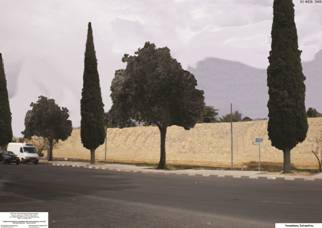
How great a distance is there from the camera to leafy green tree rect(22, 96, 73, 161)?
210ft

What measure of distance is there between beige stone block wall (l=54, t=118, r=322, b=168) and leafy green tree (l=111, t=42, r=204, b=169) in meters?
7.86

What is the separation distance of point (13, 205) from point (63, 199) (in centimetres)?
217

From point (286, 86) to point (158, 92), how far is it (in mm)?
11042

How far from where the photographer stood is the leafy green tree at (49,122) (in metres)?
64.0

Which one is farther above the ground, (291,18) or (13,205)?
(291,18)

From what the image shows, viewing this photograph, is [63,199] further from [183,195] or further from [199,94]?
[199,94]

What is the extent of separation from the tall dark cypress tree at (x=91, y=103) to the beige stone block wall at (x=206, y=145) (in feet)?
25.3

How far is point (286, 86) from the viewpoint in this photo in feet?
110

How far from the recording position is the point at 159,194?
19.5m

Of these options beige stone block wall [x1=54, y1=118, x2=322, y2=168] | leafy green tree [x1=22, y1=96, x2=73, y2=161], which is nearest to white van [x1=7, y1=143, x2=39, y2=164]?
leafy green tree [x1=22, y1=96, x2=73, y2=161]

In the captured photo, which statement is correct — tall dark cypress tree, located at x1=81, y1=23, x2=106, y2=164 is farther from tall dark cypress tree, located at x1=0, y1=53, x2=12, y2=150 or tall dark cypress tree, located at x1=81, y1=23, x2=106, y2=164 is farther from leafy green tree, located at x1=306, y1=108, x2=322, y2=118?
leafy green tree, located at x1=306, y1=108, x2=322, y2=118

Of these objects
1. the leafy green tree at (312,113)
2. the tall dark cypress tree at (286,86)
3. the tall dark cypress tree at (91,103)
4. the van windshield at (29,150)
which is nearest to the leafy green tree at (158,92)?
the tall dark cypress tree at (286,86)

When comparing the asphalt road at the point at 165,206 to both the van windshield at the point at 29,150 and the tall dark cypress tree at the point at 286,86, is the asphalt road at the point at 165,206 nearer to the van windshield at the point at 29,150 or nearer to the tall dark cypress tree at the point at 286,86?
the tall dark cypress tree at the point at 286,86

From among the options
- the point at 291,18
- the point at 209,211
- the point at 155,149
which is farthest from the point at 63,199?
the point at 155,149
